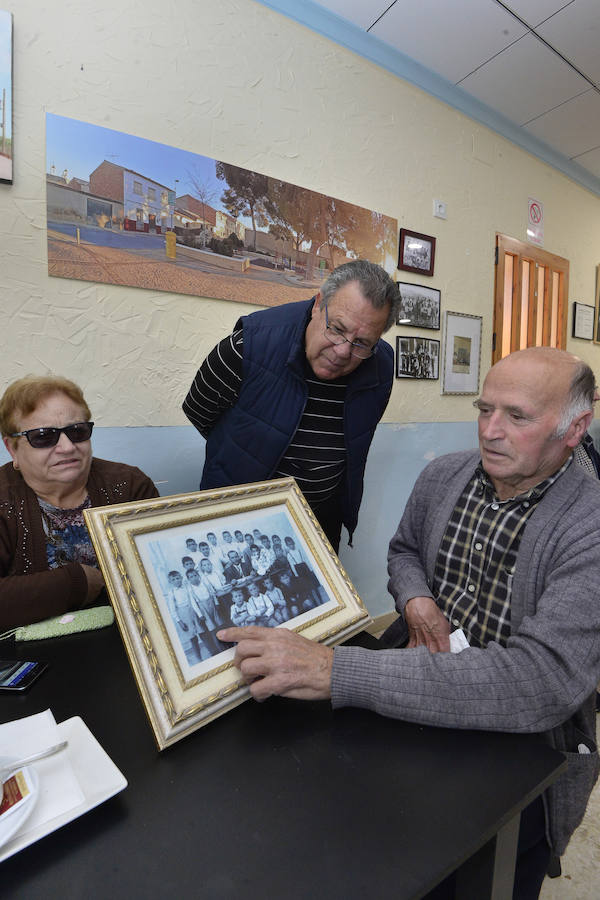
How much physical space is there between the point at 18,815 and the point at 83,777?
3.7 inches

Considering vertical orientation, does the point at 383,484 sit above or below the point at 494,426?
below

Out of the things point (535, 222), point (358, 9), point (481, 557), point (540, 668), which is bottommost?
point (540, 668)

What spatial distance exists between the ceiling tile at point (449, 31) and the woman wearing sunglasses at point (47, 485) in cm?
280

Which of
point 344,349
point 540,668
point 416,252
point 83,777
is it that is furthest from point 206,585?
point 416,252

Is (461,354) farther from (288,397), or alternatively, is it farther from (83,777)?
(83,777)

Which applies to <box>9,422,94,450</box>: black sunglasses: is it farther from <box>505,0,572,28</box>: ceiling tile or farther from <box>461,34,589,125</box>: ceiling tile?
<box>461,34,589,125</box>: ceiling tile

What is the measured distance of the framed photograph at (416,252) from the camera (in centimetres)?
317

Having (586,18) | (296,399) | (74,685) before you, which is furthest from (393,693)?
(586,18)

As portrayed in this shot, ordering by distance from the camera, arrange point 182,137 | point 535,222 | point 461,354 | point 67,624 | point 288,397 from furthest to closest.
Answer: point 535,222, point 461,354, point 182,137, point 288,397, point 67,624

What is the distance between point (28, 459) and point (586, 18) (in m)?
3.60

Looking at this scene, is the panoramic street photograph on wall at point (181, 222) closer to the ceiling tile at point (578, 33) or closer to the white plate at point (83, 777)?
the ceiling tile at point (578, 33)

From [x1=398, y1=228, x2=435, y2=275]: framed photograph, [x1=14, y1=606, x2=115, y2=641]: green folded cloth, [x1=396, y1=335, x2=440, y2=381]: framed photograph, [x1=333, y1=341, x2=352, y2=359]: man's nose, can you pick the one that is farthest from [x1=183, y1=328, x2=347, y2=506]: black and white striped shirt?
[x1=398, y1=228, x2=435, y2=275]: framed photograph

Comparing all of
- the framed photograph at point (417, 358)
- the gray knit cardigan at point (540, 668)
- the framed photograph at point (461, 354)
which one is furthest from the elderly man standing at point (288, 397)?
the framed photograph at point (461, 354)

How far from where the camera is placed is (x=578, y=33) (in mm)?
2830
